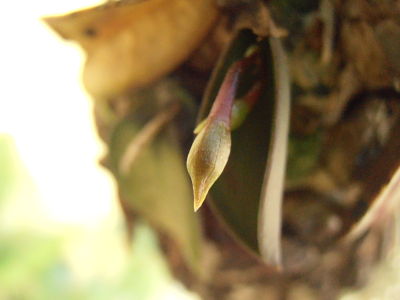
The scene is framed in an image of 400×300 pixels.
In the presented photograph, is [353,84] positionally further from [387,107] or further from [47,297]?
[47,297]

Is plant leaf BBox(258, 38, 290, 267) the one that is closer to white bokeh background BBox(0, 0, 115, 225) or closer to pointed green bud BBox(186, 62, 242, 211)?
pointed green bud BBox(186, 62, 242, 211)

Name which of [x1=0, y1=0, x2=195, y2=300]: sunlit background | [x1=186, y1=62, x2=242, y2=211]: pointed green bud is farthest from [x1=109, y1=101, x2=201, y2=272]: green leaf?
[x1=0, y1=0, x2=195, y2=300]: sunlit background

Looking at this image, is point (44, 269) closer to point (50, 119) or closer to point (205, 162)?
point (50, 119)

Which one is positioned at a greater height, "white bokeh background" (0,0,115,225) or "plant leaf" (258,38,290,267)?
"plant leaf" (258,38,290,267)

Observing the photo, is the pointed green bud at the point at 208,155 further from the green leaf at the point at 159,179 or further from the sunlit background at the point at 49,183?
the sunlit background at the point at 49,183

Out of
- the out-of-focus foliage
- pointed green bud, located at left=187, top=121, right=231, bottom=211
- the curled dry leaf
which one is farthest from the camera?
the out-of-focus foliage

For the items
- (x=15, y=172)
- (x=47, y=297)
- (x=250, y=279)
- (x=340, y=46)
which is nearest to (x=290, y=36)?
(x=340, y=46)

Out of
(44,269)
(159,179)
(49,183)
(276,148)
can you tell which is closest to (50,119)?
(49,183)
